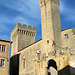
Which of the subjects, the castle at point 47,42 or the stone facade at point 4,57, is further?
the castle at point 47,42

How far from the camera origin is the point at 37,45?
28594mm

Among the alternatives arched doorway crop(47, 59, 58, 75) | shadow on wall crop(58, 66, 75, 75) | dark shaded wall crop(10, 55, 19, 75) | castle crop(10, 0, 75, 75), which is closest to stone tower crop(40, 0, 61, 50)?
castle crop(10, 0, 75, 75)

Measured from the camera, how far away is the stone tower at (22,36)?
39616 millimetres

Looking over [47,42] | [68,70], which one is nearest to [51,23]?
[47,42]

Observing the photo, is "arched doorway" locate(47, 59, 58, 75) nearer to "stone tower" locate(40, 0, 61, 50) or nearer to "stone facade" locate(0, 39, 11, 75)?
"stone tower" locate(40, 0, 61, 50)

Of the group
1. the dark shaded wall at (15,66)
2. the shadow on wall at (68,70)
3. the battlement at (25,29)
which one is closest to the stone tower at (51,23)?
the shadow on wall at (68,70)

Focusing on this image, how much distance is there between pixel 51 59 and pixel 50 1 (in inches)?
588

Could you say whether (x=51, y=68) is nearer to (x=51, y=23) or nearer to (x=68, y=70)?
(x=68, y=70)

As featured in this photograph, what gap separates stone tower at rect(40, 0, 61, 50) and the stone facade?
7474 millimetres

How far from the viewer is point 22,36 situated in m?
40.8

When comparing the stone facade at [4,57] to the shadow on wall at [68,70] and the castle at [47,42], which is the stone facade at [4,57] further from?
the shadow on wall at [68,70]

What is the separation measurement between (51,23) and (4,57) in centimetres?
1128

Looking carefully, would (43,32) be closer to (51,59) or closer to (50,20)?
(50,20)

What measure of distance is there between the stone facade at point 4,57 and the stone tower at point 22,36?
13999 mm
